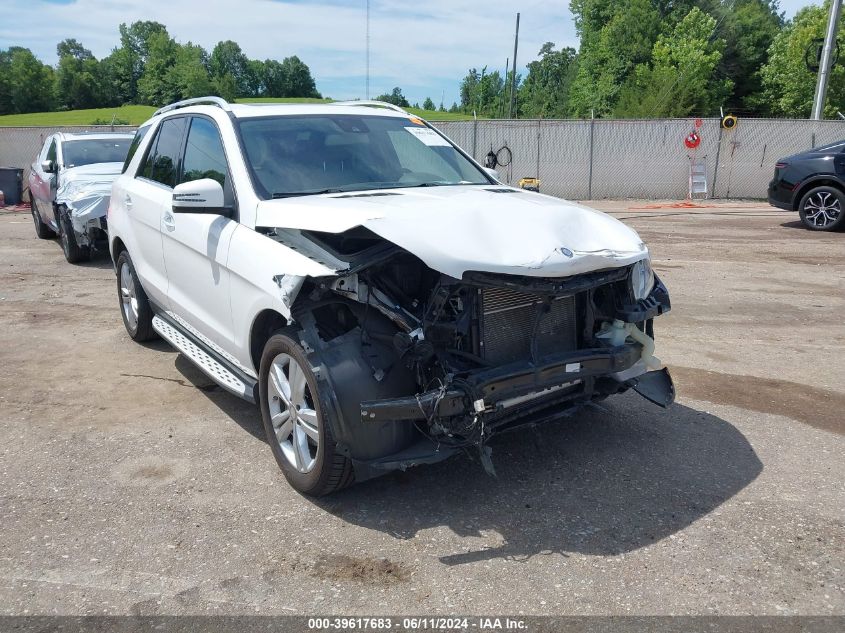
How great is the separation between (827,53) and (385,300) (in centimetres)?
2371

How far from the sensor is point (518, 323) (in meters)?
3.52

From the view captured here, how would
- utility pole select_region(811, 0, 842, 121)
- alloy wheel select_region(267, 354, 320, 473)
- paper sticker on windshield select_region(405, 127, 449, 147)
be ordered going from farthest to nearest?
utility pole select_region(811, 0, 842, 121)
paper sticker on windshield select_region(405, 127, 449, 147)
alloy wheel select_region(267, 354, 320, 473)

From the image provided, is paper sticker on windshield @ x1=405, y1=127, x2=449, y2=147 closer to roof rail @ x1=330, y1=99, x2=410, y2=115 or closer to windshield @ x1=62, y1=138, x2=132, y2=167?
roof rail @ x1=330, y1=99, x2=410, y2=115

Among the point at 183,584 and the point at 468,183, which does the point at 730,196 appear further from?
the point at 183,584

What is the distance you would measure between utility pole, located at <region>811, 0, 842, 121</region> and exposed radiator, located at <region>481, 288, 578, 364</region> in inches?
866

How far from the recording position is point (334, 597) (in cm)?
289

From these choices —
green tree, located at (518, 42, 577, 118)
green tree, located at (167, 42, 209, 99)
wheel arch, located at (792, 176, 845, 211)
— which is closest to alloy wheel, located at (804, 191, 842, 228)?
wheel arch, located at (792, 176, 845, 211)

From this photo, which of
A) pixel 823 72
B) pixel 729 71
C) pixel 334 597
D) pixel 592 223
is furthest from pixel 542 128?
pixel 729 71

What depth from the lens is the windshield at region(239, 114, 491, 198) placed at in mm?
4262

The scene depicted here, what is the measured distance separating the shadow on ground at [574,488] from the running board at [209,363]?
429mm

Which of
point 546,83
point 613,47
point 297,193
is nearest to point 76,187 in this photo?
point 297,193

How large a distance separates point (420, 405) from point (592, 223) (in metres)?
1.40

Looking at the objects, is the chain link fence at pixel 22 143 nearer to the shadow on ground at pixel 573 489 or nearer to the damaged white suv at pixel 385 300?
the damaged white suv at pixel 385 300

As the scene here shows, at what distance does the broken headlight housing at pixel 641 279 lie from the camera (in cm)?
385
